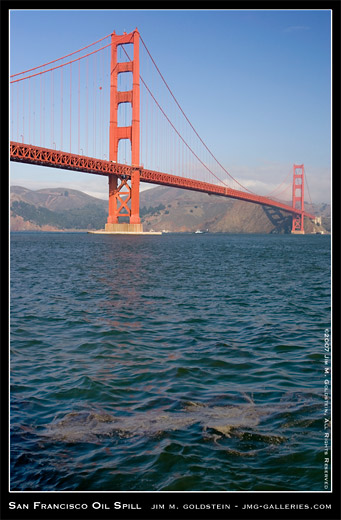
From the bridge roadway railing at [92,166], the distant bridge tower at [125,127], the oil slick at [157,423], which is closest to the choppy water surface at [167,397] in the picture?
the oil slick at [157,423]

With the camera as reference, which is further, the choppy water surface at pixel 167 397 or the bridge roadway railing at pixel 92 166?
the bridge roadway railing at pixel 92 166

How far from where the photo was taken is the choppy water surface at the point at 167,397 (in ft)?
14.1

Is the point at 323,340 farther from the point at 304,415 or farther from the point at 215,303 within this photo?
the point at 215,303

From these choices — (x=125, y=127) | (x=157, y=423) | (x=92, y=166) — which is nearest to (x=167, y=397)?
(x=157, y=423)

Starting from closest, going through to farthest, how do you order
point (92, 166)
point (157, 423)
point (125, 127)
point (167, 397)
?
A: point (157, 423) → point (167, 397) → point (92, 166) → point (125, 127)

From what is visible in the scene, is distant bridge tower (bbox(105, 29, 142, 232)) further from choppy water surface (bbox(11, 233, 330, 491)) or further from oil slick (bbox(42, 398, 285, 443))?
oil slick (bbox(42, 398, 285, 443))

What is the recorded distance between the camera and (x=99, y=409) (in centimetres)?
577

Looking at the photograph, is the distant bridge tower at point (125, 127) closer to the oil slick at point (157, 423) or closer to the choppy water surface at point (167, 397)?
the choppy water surface at point (167, 397)

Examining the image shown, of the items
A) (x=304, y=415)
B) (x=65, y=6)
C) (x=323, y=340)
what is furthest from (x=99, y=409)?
(x=323, y=340)

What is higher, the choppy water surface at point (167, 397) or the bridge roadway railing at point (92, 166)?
the bridge roadway railing at point (92, 166)

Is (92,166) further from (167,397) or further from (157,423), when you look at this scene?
(157,423)

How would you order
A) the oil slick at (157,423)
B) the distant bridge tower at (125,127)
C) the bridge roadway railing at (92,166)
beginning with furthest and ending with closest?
the distant bridge tower at (125,127) → the bridge roadway railing at (92,166) → the oil slick at (157,423)

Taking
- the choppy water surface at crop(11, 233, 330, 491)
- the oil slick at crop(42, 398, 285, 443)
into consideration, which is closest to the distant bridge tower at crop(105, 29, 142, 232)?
the choppy water surface at crop(11, 233, 330, 491)

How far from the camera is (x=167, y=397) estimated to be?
6.09 metres
